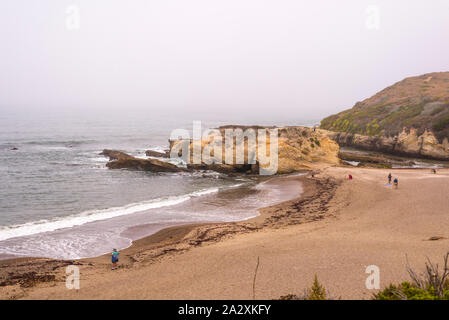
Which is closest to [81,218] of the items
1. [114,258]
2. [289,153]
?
[114,258]

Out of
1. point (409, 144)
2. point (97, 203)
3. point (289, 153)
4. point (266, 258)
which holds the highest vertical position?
point (409, 144)

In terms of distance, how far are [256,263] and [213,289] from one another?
8.30ft

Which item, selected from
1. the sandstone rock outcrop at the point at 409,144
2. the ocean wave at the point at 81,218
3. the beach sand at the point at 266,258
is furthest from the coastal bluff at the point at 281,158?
the beach sand at the point at 266,258

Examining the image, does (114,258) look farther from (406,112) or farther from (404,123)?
(406,112)

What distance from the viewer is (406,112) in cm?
6550

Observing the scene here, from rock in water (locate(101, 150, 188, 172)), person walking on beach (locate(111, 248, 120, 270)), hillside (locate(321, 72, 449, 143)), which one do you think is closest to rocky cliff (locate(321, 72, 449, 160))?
hillside (locate(321, 72, 449, 143))

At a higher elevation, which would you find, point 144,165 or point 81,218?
point 144,165

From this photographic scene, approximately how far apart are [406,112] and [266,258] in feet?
219

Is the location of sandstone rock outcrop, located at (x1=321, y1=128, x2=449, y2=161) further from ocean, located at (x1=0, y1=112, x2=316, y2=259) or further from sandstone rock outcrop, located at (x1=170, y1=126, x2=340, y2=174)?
ocean, located at (x1=0, y1=112, x2=316, y2=259)

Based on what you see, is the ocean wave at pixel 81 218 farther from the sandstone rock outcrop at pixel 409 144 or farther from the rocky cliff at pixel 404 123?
the rocky cliff at pixel 404 123

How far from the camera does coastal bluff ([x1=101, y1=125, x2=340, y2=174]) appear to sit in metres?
39.7

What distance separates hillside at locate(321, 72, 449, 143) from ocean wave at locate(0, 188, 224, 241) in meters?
49.1

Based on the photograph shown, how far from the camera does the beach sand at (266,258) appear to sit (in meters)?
10.6
